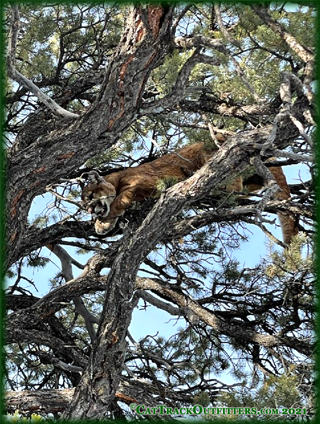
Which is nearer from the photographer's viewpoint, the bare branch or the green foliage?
the bare branch

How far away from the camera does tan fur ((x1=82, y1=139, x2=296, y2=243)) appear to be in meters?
4.69

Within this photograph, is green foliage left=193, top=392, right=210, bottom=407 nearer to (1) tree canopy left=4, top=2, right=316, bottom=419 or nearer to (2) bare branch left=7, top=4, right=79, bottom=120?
(1) tree canopy left=4, top=2, right=316, bottom=419

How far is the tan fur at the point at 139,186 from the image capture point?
4.69m

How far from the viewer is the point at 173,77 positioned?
11.8 ft

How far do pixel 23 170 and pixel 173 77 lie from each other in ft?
3.47

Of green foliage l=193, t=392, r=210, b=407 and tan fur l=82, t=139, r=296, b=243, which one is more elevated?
tan fur l=82, t=139, r=296, b=243

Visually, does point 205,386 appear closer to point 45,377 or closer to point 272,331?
point 272,331

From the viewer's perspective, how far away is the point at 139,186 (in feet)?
16.3

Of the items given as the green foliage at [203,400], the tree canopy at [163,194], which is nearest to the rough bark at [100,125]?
the tree canopy at [163,194]

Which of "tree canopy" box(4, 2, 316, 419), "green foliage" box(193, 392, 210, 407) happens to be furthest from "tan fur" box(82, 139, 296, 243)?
"green foliage" box(193, 392, 210, 407)

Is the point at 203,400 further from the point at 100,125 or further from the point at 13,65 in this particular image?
the point at 13,65

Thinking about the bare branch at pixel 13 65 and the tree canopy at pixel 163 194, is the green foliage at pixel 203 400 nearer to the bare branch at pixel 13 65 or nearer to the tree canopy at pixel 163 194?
the tree canopy at pixel 163 194

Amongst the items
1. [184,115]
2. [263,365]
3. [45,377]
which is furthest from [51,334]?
[184,115]

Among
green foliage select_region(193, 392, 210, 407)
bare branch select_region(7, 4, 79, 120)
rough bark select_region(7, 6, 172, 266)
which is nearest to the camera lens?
bare branch select_region(7, 4, 79, 120)
